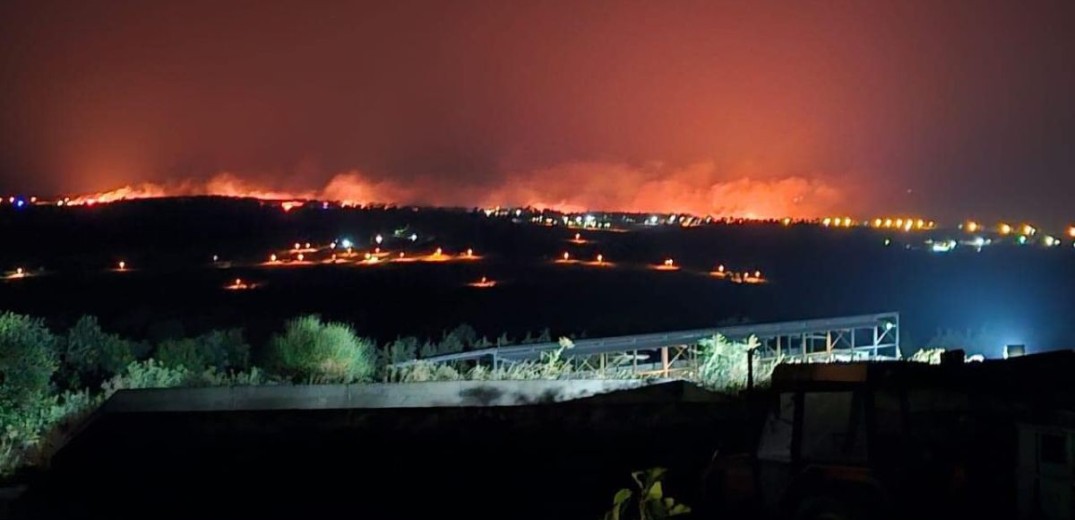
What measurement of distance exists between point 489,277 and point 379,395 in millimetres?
55699

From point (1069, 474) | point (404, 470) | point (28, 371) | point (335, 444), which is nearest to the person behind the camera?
point (1069, 474)

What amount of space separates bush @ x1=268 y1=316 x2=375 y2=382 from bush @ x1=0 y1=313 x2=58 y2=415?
4.68 m

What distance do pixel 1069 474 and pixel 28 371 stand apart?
1446 cm

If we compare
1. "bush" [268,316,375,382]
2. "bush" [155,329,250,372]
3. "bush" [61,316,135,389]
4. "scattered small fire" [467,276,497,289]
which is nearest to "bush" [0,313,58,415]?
"bush" [61,316,135,389]

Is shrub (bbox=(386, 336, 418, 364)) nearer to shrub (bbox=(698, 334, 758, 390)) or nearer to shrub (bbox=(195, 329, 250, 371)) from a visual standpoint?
shrub (bbox=(195, 329, 250, 371))

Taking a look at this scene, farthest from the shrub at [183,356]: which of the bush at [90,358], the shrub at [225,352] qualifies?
the bush at [90,358]

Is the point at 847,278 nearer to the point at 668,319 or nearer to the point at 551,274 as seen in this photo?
the point at 551,274

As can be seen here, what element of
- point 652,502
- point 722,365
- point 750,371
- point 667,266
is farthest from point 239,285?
point 652,502

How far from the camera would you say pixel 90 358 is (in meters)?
24.1

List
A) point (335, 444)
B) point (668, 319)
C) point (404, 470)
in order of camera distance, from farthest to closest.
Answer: point (668, 319) < point (335, 444) < point (404, 470)

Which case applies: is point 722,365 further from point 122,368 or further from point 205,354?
point 205,354

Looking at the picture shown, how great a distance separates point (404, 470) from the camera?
50.5 feet

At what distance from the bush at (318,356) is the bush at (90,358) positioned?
10.3ft

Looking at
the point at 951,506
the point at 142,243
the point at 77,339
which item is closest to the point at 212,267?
the point at 142,243
